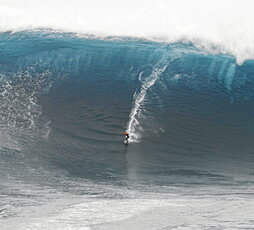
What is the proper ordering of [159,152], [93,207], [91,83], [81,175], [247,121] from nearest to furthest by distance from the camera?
[93,207] < [81,175] < [159,152] < [247,121] < [91,83]

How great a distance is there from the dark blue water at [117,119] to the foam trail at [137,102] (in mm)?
133

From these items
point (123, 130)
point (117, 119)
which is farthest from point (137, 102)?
point (123, 130)

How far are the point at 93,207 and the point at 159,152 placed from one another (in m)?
13.6

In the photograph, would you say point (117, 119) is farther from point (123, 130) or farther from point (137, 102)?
point (137, 102)

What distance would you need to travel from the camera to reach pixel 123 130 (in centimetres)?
4881

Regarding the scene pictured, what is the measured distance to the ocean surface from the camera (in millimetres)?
33812

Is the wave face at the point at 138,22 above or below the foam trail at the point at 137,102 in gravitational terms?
above

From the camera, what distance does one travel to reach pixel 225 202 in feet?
118

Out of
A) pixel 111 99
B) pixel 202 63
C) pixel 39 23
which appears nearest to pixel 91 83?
pixel 111 99

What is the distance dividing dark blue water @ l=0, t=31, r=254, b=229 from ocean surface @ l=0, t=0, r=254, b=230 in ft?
0.46

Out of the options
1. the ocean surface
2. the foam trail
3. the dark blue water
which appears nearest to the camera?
the ocean surface

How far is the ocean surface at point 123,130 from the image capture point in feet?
111

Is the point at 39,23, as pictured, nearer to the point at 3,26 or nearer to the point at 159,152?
the point at 3,26

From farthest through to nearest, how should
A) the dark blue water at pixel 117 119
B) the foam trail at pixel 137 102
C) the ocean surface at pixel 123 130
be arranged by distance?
the foam trail at pixel 137 102 → the dark blue water at pixel 117 119 → the ocean surface at pixel 123 130
